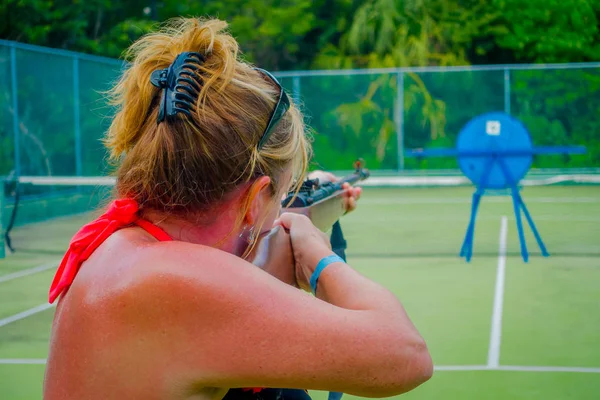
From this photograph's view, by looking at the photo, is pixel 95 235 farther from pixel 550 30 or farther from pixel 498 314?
pixel 550 30

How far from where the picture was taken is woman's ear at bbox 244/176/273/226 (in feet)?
5.07

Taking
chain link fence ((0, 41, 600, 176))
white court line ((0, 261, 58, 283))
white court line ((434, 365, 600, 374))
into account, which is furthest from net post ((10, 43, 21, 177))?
white court line ((434, 365, 600, 374))

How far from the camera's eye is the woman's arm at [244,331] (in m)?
1.38

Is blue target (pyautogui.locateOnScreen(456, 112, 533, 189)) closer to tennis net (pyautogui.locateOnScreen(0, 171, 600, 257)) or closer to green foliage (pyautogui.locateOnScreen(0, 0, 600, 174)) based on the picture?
tennis net (pyautogui.locateOnScreen(0, 171, 600, 257))

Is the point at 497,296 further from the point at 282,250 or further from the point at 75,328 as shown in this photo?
the point at 75,328

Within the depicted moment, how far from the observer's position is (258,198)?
5.19ft

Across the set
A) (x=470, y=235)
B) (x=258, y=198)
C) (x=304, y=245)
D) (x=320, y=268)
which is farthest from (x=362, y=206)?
(x=258, y=198)

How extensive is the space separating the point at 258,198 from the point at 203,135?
19 centimetres

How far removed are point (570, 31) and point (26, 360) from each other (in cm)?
2172

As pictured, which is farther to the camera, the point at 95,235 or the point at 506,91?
the point at 506,91

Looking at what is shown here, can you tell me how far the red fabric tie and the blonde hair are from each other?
0.04 meters

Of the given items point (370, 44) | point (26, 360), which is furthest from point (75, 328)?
point (370, 44)

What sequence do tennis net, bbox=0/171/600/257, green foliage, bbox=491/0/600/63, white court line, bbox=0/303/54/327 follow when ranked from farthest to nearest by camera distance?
green foliage, bbox=491/0/600/63, tennis net, bbox=0/171/600/257, white court line, bbox=0/303/54/327

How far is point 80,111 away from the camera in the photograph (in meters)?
14.1
